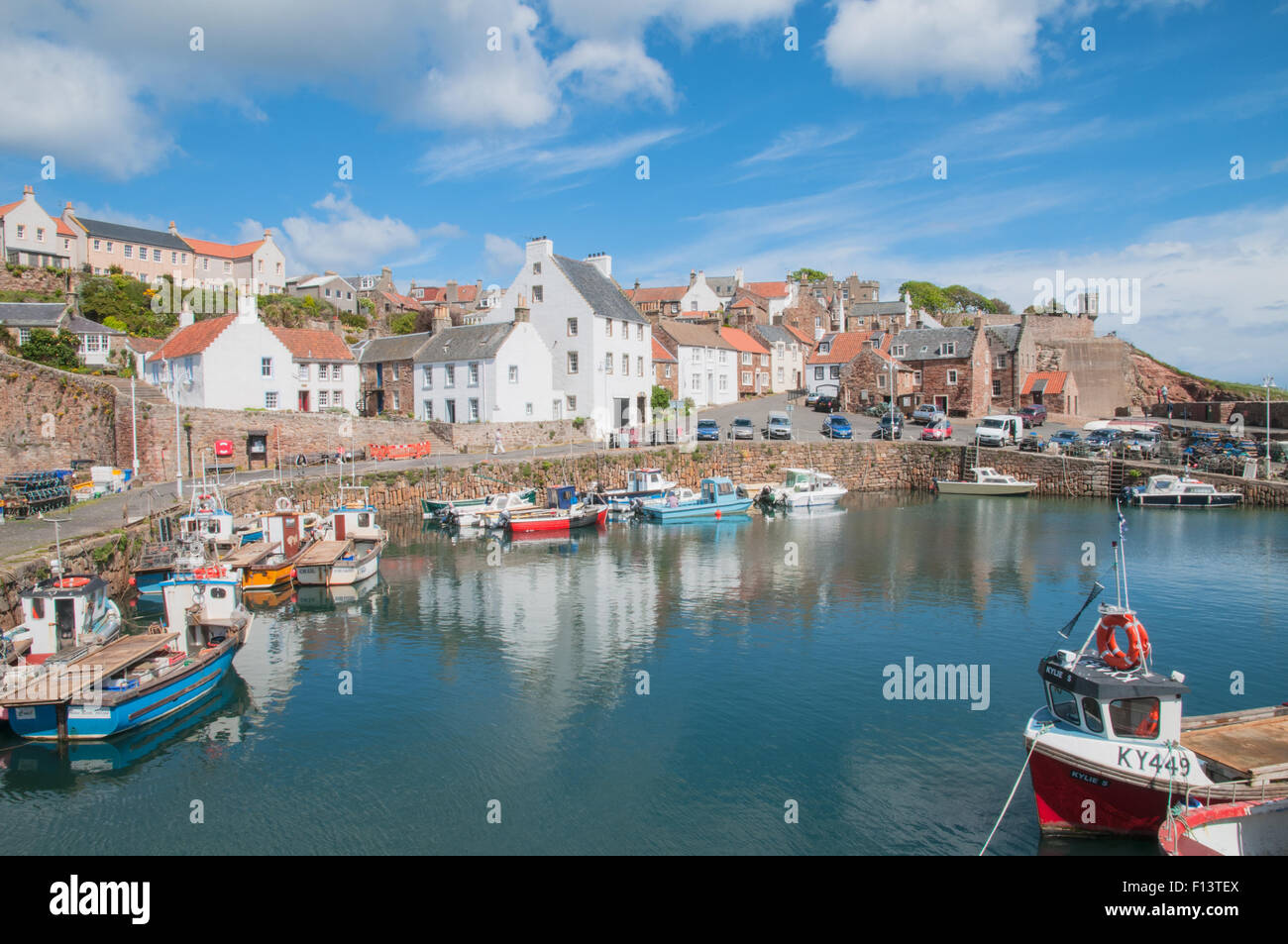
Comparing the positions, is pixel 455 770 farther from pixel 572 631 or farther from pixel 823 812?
pixel 572 631

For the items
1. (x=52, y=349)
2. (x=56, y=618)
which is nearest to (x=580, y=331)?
(x=52, y=349)

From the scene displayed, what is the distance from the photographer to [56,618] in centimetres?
1917

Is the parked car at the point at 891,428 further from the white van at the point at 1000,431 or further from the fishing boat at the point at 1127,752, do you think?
the fishing boat at the point at 1127,752

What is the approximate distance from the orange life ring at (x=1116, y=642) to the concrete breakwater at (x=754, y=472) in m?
35.4

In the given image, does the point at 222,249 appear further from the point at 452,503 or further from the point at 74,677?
the point at 74,677

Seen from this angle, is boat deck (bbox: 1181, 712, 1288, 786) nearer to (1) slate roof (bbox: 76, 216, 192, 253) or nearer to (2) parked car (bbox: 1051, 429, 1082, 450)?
(2) parked car (bbox: 1051, 429, 1082, 450)

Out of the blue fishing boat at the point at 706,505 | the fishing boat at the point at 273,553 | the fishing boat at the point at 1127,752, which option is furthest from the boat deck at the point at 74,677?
the blue fishing boat at the point at 706,505

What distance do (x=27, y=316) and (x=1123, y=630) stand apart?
188ft

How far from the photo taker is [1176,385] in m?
75.7

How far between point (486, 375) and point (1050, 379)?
4647 centimetres
